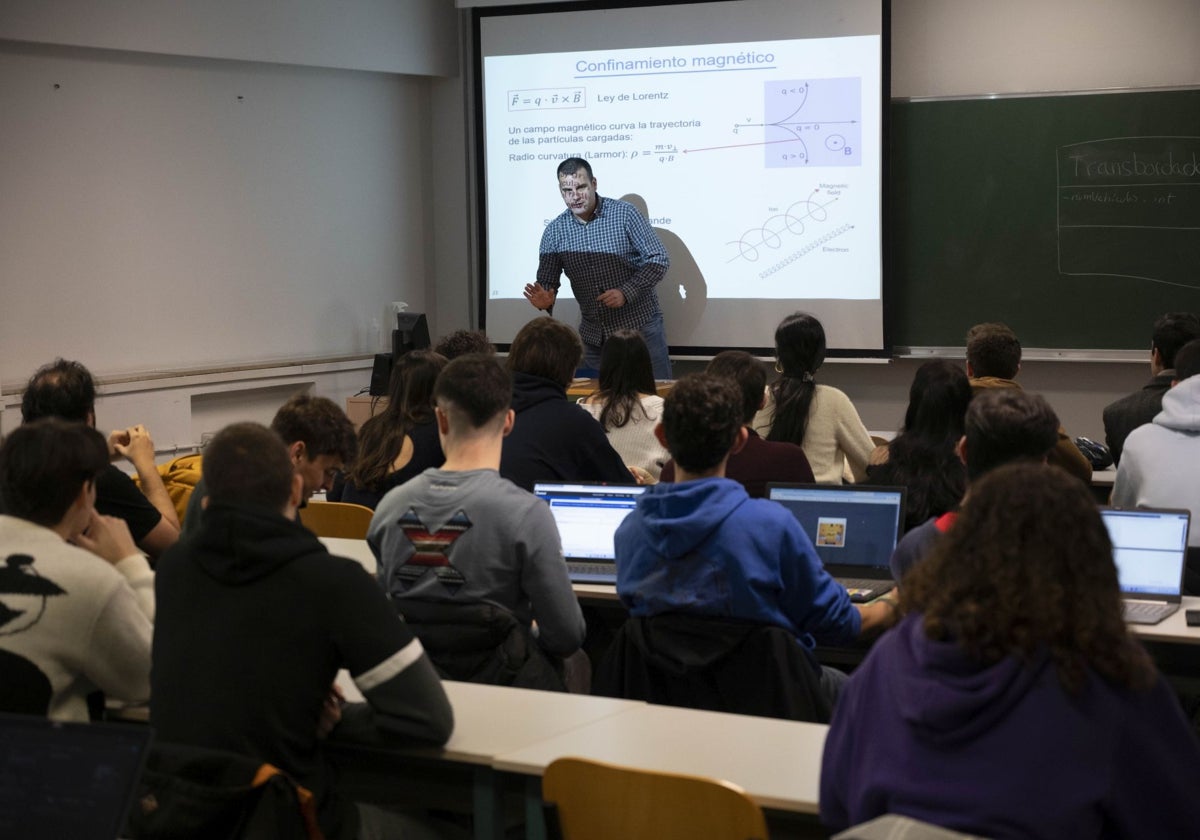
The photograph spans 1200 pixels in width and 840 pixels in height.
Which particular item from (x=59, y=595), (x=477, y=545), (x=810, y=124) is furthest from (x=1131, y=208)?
(x=59, y=595)

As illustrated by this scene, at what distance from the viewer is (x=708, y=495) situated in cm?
266

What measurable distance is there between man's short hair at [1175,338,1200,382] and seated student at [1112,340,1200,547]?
180mm

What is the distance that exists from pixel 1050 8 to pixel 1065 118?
0.60m

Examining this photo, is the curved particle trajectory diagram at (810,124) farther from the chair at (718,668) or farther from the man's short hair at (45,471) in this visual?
the man's short hair at (45,471)

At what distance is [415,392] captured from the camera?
417cm

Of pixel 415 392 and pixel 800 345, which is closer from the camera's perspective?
pixel 415 392

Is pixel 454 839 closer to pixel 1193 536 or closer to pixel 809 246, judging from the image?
pixel 1193 536

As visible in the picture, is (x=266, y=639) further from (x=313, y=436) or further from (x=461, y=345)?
(x=461, y=345)

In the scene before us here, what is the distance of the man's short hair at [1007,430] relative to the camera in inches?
107

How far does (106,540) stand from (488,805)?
90 cm

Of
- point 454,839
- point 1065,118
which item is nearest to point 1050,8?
point 1065,118

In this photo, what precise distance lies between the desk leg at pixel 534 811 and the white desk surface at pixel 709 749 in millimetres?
56

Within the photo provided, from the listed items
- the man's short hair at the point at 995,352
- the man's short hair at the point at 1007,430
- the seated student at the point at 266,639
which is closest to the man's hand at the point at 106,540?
the seated student at the point at 266,639

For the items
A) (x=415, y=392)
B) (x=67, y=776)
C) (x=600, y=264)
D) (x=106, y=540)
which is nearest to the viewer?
(x=67, y=776)
